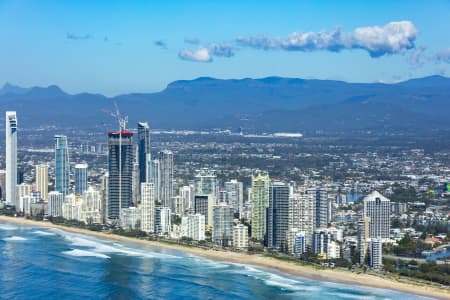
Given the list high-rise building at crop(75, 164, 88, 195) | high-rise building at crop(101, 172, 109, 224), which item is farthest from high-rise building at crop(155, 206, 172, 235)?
high-rise building at crop(75, 164, 88, 195)

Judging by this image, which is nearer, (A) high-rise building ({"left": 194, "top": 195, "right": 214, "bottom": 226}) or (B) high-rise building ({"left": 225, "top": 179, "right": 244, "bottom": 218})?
(A) high-rise building ({"left": 194, "top": 195, "right": 214, "bottom": 226})

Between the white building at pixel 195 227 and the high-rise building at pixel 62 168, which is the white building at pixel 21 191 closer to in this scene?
the high-rise building at pixel 62 168

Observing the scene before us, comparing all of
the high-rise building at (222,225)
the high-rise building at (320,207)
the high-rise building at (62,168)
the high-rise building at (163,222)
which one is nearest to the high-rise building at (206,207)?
the high-rise building at (163,222)

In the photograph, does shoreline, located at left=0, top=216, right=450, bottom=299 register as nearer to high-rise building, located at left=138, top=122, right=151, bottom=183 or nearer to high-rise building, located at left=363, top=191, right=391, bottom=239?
high-rise building, located at left=363, top=191, right=391, bottom=239

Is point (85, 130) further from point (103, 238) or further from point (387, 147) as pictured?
point (103, 238)

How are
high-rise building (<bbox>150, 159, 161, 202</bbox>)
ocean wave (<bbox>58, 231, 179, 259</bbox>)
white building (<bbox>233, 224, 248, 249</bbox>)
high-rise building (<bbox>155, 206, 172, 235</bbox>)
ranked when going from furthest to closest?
high-rise building (<bbox>150, 159, 161, 202</bbox>), high-rise building (<bbox>155, 206, 172, 235</bbox>), white building (<bbox>233, 224, 248, 249</bbox>), ocean wave (<bbox>58, 231, 179, 259</bbox>)

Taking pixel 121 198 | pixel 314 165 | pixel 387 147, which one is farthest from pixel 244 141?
pixel 121 198

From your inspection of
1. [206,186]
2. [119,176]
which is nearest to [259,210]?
[206,186]
